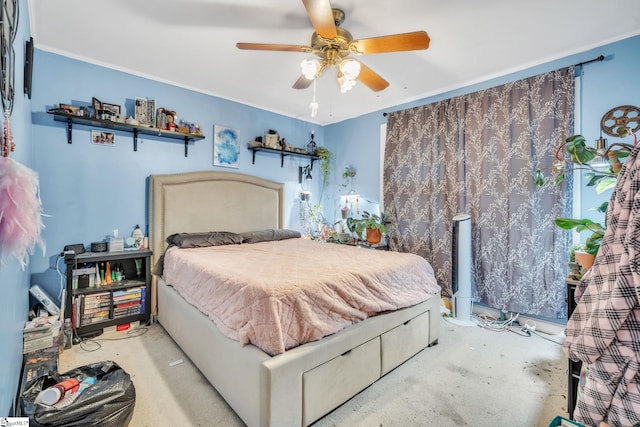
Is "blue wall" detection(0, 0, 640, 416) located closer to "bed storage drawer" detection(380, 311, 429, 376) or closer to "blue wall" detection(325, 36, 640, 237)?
"blue wall" detection(325, 36, 640, 237)

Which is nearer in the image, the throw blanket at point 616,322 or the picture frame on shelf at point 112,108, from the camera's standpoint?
the throw blanket at point 616,322

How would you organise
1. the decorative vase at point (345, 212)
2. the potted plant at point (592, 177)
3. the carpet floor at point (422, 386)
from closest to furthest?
the potted plant at point (592, 177), the carpet floor at point (422, 386), the decorative vase at point (345, 212)

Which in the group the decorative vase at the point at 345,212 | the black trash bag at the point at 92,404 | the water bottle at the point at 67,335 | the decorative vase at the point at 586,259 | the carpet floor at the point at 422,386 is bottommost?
the carpet floor at the point at 422,386

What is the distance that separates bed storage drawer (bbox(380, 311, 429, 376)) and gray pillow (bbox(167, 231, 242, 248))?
6.70 feet

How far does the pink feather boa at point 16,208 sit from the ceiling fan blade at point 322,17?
1.48 meters

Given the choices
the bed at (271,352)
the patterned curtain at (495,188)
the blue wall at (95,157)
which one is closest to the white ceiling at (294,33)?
the blue wall at (95,157)

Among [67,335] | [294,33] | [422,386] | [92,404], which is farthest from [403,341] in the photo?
[67,335]

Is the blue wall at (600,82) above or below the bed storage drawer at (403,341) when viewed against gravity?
above

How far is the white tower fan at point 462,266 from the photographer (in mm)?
2990

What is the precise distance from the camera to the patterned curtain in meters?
2.64

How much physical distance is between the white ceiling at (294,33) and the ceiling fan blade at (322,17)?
34 centimetres

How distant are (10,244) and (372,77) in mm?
2340

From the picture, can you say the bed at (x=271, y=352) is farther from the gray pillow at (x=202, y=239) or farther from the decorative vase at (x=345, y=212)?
the decorative vase at (x=345, y=212)

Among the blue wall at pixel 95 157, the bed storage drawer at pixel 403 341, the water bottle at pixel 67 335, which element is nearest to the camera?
the bed storage drawer at pixel 403 341
